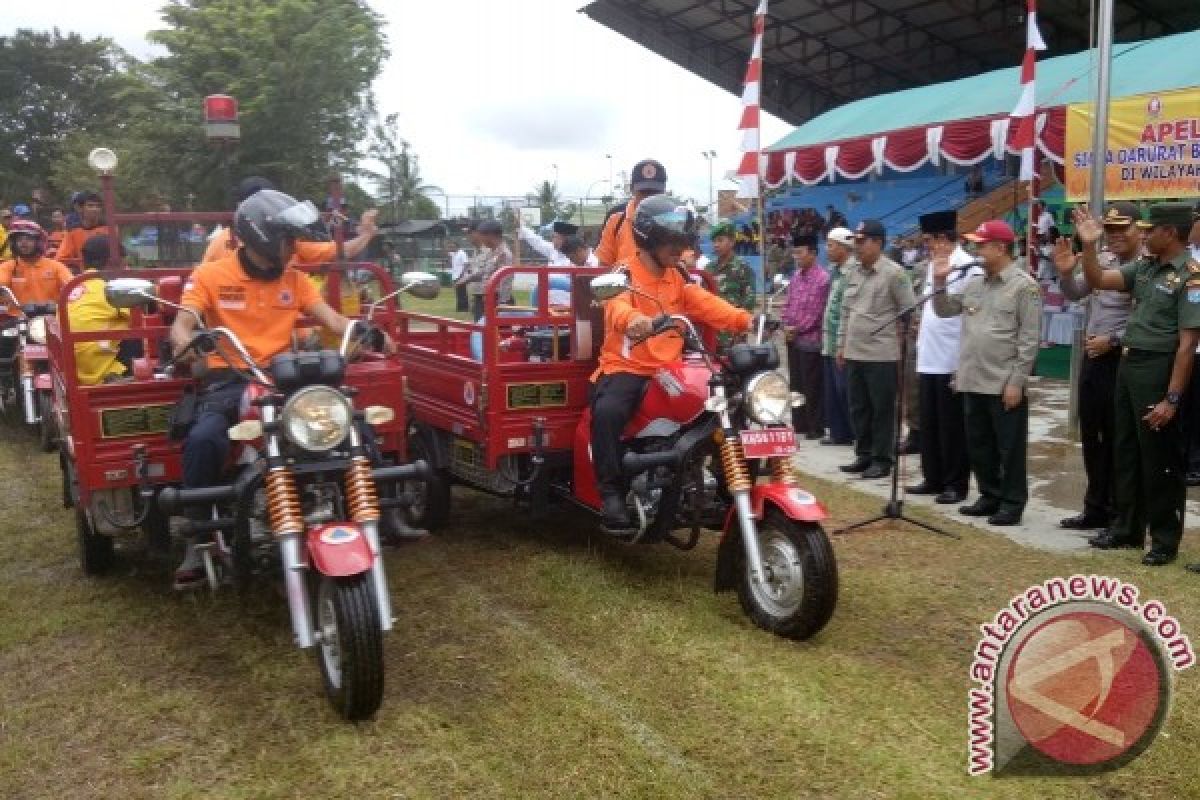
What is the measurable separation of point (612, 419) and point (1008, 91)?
39.8ft

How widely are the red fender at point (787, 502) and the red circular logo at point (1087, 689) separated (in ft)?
3.64

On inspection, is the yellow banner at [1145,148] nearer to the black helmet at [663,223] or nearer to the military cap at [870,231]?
the military cap at [870,231]

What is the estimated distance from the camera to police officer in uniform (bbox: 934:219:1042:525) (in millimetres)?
5578

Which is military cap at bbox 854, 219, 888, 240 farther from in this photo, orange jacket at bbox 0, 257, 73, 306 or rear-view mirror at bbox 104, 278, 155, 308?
orange jacket at bbox 0, 257, 73, 306

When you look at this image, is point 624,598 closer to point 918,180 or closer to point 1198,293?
point 1198,293

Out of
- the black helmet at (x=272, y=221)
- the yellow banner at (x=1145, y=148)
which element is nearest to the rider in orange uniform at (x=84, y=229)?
the black helmet at (x=272, y=221)

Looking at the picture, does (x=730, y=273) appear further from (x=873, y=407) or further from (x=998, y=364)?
(x=998, y=364)

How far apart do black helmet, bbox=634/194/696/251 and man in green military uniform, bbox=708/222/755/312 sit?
3310 millimetres

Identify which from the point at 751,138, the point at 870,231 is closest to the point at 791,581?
the point at 870,231

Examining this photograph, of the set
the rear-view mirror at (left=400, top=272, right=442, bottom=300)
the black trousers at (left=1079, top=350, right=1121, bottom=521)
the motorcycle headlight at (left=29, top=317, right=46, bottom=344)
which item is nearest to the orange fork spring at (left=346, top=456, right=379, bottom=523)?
the rear-view mirror at (left=400, top=272, right=442, bottom=300)

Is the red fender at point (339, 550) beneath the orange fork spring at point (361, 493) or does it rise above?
beneath

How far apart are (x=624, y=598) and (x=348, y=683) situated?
1.56 meters

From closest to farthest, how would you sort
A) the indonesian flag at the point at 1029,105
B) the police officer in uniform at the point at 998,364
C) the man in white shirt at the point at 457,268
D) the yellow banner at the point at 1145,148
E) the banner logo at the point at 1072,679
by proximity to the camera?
the banner logo at the point at 1072,679 → the police officer in uniform at the point at 998,364 → the yellow banner at the point at 1145,148 → the indonesian flag at the point at 1029,105 → the man in white shirt at the point at 457,268

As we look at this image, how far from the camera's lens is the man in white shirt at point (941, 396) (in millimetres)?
6391
